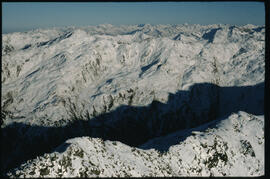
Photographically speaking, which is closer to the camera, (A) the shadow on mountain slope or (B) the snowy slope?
(B) the snowy slope

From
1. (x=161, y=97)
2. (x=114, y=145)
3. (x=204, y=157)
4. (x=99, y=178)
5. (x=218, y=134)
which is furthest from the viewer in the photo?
(x=161, y=97)

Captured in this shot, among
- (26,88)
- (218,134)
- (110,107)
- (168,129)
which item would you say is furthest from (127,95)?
(218,134)

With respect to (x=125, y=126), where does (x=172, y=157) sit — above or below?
above

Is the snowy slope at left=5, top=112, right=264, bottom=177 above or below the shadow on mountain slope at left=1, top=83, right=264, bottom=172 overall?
above

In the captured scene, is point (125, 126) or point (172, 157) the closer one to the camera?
point (172, 157)

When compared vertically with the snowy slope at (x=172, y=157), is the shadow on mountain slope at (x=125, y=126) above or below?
below

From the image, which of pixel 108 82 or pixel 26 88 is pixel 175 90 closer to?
pixel 108 82

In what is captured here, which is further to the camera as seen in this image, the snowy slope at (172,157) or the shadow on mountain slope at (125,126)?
the shadow on mountain slope at (125,126)

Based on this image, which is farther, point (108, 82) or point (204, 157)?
point (108, 82)
